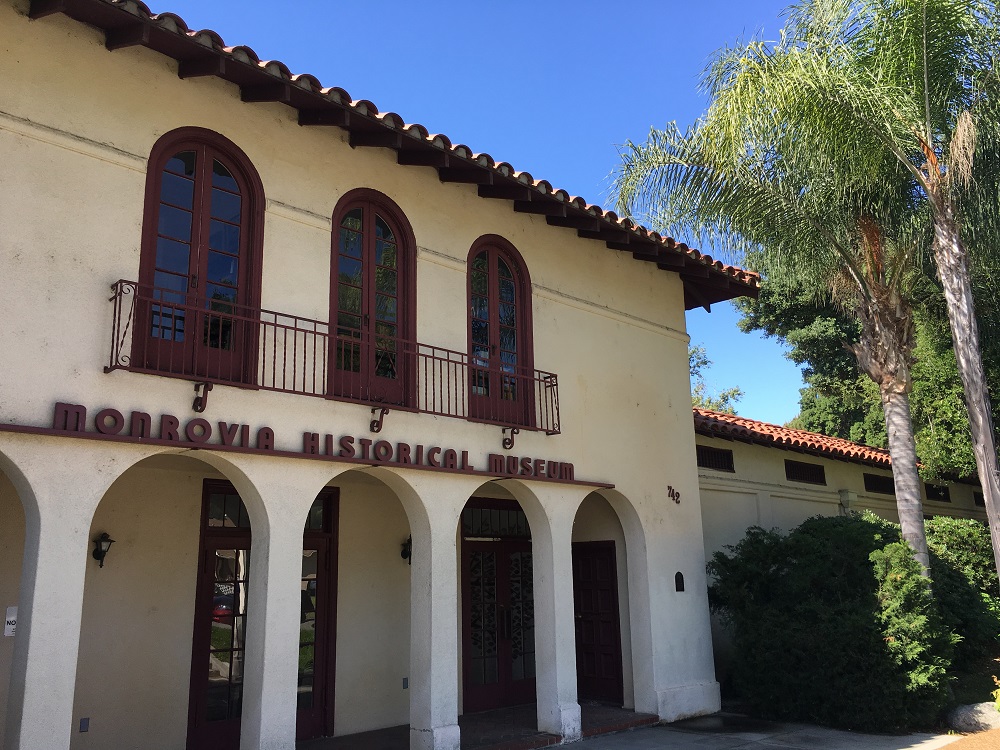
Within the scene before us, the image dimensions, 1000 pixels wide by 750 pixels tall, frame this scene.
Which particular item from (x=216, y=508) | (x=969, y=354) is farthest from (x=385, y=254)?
(x=969, y=354)

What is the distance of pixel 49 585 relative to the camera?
6.36 m

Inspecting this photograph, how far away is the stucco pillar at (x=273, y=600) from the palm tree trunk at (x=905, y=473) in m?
7.86

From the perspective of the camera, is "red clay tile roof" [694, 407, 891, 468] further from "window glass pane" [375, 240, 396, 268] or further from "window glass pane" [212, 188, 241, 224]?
"window glass pane" [212, 188, 241, 224]

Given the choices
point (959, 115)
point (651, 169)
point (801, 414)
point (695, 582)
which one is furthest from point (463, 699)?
point (801, 414)

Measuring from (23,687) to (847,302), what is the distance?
10717mm

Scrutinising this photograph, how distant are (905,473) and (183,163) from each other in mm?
9593

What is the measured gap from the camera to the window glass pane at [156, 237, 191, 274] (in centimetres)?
768

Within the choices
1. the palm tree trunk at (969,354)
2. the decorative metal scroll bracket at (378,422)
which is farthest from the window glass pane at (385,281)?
the palm tree trunk at (969,354)

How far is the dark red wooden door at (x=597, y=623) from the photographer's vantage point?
39.8 ft

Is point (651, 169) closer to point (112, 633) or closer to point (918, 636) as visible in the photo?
point (918, 636)

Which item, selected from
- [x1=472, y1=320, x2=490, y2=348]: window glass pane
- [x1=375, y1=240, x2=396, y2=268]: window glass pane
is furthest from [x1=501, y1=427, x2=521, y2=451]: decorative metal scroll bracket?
[x1=375, y1=240, x2=396, y2=268]: window glass pane

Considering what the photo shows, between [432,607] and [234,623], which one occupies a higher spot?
[432,607]

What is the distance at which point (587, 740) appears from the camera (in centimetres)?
1010

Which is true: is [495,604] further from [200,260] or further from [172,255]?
[172,255]
